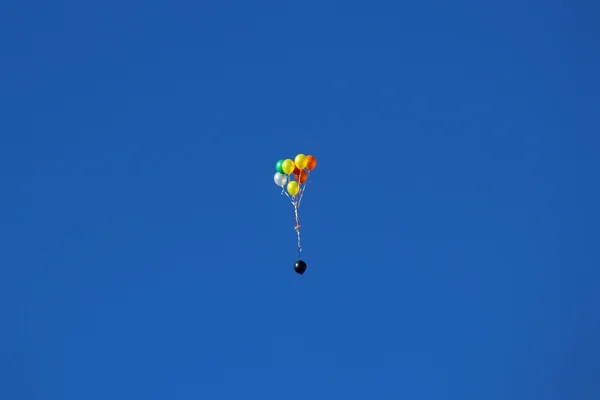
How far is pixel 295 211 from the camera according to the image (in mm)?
66812

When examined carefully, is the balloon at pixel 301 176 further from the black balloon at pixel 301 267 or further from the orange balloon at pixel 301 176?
the black balloon at pixel 301 267

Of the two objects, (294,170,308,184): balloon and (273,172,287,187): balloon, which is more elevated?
(273,172,287,187): balloon

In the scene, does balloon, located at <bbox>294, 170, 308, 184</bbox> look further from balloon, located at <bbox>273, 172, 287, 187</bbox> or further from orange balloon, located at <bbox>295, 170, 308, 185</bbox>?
balloon, located at <bbox>273, 172, 287, 187</bbox>

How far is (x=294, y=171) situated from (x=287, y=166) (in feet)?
0.80

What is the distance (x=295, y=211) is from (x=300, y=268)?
163 cm

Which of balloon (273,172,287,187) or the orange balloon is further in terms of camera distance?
balloon (273,172,287,187)

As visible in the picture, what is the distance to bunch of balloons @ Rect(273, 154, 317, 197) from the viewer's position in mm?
65250

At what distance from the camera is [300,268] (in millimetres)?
65562

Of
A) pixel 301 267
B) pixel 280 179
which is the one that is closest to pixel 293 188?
pixel 280 179

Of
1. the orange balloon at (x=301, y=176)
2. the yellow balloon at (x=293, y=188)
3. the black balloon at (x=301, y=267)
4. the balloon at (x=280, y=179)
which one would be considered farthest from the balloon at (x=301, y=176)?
the black balloon at (x=301, y=267)

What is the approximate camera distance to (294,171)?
6544cm

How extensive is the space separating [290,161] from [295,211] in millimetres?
1761

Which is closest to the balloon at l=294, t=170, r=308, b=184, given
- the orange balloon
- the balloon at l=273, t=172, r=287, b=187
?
the orange balloon

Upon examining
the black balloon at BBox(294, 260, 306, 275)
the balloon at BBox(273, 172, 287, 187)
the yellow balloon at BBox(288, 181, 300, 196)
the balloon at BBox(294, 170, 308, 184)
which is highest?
the balloon at BBox(273, 172, 287, 187)
